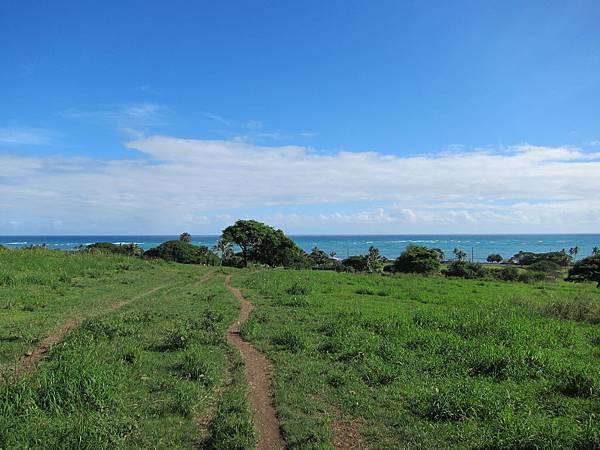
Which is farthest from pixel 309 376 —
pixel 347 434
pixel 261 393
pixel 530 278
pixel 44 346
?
pixel 530 278

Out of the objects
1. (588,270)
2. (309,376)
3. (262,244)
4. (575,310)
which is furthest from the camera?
(262,244)

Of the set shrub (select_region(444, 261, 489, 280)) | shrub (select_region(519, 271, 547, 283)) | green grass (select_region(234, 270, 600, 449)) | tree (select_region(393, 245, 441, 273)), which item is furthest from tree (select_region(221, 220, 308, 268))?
green grass (select_region(234, 270, 600, 449))

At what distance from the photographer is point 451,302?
2092cm

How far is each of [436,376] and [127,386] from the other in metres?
6.54

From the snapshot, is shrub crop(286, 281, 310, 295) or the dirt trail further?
shrub crop(286, 281, 310, 295)

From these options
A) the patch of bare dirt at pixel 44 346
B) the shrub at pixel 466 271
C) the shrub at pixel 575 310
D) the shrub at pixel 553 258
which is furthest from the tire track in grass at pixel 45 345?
the shrub at pixel 553 258

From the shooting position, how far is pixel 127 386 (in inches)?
314

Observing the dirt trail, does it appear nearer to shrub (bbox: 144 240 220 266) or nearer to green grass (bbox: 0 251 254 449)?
green grass (bbox: 0 251 254 449)

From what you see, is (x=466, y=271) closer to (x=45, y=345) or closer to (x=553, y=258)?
(x=45, y=345)

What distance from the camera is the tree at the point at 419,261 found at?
66631 millimetres

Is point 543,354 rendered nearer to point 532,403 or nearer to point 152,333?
point 532,403

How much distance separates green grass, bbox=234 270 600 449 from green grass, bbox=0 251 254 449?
4.05ft

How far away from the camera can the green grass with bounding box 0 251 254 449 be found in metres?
6.09

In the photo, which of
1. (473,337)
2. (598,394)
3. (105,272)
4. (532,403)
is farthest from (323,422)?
(105,272)
